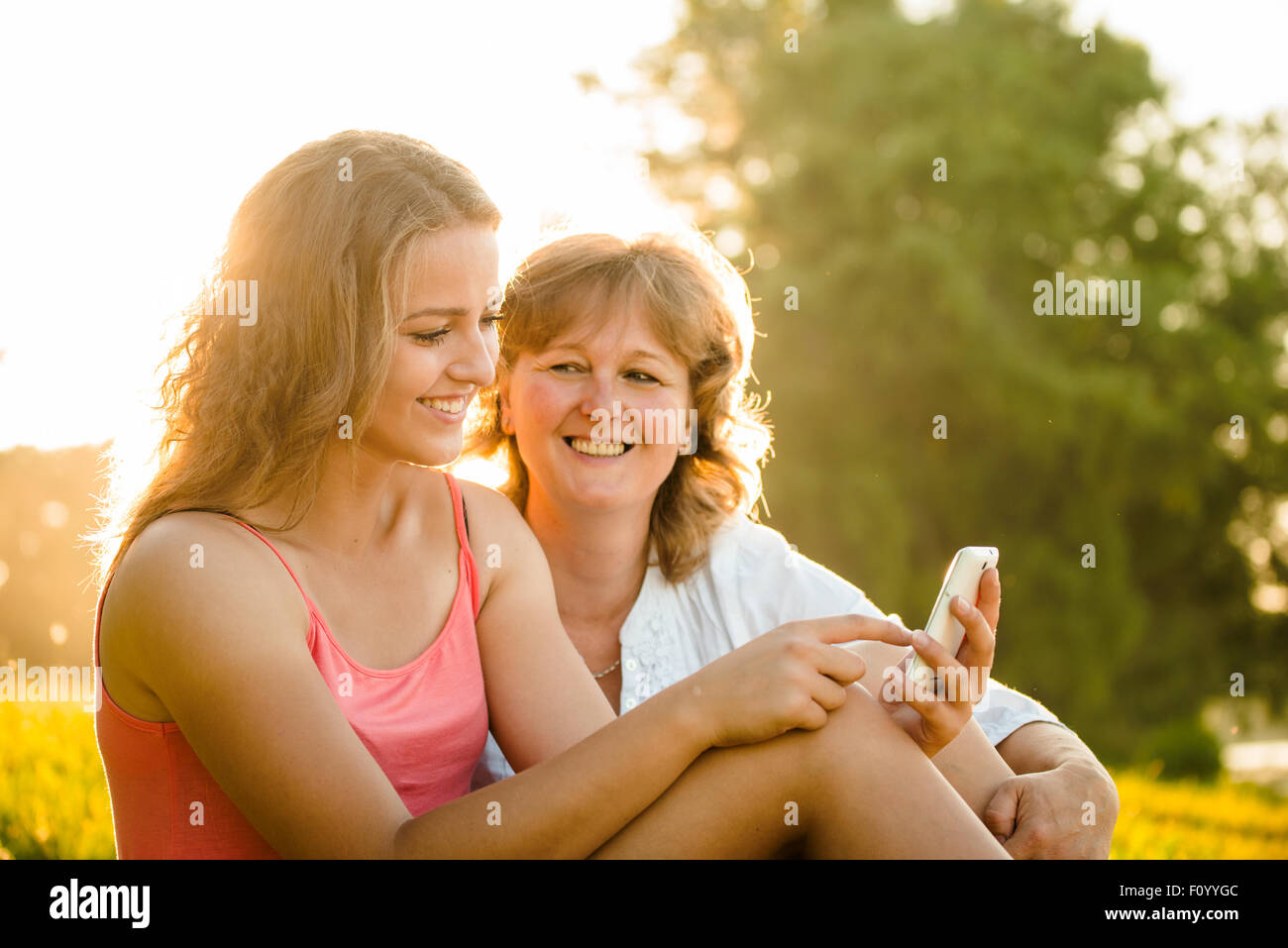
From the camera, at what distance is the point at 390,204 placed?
237 centimetres

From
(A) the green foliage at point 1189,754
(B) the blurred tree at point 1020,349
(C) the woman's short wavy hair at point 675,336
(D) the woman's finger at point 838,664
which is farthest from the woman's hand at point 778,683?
(B) the blurred tree at point 1020,349

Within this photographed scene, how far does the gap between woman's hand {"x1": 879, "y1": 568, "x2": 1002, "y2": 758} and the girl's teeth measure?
1122 mm

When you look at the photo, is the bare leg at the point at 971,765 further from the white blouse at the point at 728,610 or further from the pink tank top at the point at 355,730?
the pink tank top at the point at 355,730

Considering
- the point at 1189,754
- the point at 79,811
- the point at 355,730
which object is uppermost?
the point at 355,730

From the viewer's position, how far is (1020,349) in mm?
15523

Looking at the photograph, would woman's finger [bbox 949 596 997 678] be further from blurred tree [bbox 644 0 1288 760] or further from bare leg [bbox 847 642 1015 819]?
blurred tree [bbox 644 0 1288 760]

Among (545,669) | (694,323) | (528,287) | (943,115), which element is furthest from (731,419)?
(943,115)

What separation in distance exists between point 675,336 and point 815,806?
5.15 ft

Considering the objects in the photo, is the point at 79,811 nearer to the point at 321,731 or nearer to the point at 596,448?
the point at 596,448

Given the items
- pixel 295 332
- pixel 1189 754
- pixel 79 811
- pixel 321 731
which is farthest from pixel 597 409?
pixel 1189 754

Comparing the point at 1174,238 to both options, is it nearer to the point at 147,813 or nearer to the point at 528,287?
the point at 528,287

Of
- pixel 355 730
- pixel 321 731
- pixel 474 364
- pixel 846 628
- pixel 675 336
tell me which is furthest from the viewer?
pixel 675 336

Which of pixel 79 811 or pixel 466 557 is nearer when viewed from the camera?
pixel 466 557

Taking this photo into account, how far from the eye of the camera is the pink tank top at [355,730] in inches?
87.1
